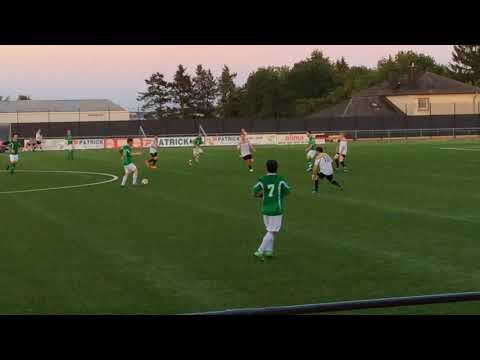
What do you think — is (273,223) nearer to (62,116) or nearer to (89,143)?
(89,143)

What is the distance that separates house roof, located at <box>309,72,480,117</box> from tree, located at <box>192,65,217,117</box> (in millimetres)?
26647

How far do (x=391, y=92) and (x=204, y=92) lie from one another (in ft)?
119

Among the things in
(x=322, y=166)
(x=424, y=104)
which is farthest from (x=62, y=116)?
(x=322, y=166)

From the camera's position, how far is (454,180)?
85.6 ft

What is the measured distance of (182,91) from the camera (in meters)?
118

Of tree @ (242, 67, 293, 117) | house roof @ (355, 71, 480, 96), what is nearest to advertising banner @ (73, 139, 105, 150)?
house roof @ (355, 71, 480, 96)

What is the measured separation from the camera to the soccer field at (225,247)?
362 inches

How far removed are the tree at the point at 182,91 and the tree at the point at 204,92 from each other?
4.03 feet

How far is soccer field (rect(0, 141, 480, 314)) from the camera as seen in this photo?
30.2 ft

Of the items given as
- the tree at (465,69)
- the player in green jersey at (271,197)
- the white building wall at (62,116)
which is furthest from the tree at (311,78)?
the player in green jersey at (271,197)

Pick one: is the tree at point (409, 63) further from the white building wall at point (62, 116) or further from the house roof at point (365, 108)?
the white building wall at point (62, 116)

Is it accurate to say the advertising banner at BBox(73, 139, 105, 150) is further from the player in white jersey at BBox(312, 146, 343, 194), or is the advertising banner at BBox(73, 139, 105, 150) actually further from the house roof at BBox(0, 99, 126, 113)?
the player in white jersey at BBox(312, 146, 343, 194)
